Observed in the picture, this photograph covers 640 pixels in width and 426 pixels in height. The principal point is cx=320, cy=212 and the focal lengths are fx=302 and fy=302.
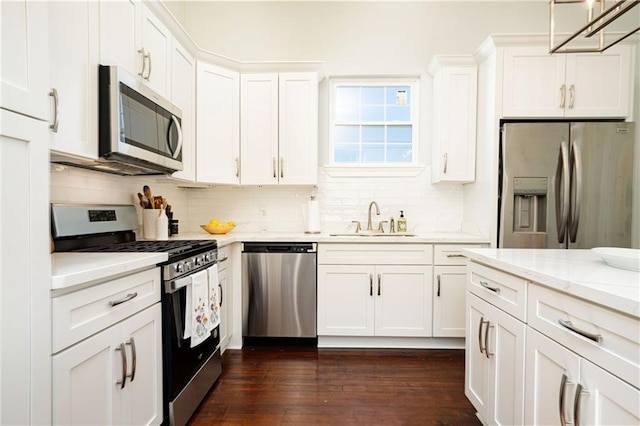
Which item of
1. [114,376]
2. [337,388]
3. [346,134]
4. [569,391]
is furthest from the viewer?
[346,134]

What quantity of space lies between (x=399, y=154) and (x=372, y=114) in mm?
539

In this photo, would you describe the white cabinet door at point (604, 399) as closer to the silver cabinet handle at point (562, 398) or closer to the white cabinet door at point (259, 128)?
the silver cabinet handle at point (562, 398)

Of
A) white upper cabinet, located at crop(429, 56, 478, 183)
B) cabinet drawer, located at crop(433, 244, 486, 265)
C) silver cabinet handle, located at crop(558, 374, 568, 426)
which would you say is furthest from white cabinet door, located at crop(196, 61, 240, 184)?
silver cabinet handle, located at crop(558, 374, 568, 426)

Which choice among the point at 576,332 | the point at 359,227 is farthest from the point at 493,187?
the point at 576,332

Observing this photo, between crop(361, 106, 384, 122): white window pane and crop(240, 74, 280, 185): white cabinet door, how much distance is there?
1021 mm

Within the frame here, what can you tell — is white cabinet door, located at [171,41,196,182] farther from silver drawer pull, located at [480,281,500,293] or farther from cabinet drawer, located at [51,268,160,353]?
silver drawer pull, located at [480,281,500,293]

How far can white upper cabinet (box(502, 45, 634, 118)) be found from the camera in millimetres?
2541

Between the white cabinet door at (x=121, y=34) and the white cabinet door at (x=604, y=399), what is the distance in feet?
7.95

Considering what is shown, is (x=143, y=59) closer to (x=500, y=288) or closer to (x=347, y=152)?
(x=347, y=152)

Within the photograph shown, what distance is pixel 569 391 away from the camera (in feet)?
3.26

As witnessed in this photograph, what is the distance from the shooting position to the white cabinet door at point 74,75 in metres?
1.29

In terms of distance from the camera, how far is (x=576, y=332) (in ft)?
3.21

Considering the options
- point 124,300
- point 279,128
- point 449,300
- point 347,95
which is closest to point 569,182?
point 449,300

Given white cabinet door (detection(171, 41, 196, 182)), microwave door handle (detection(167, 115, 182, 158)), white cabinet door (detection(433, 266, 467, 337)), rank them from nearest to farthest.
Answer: microwave door handle (detection(167, 115, 182, 158)) < white cabinet door (detection(171, 41, 196, 182)) < white cabinet door (detection(433, 266, 467, 337))
